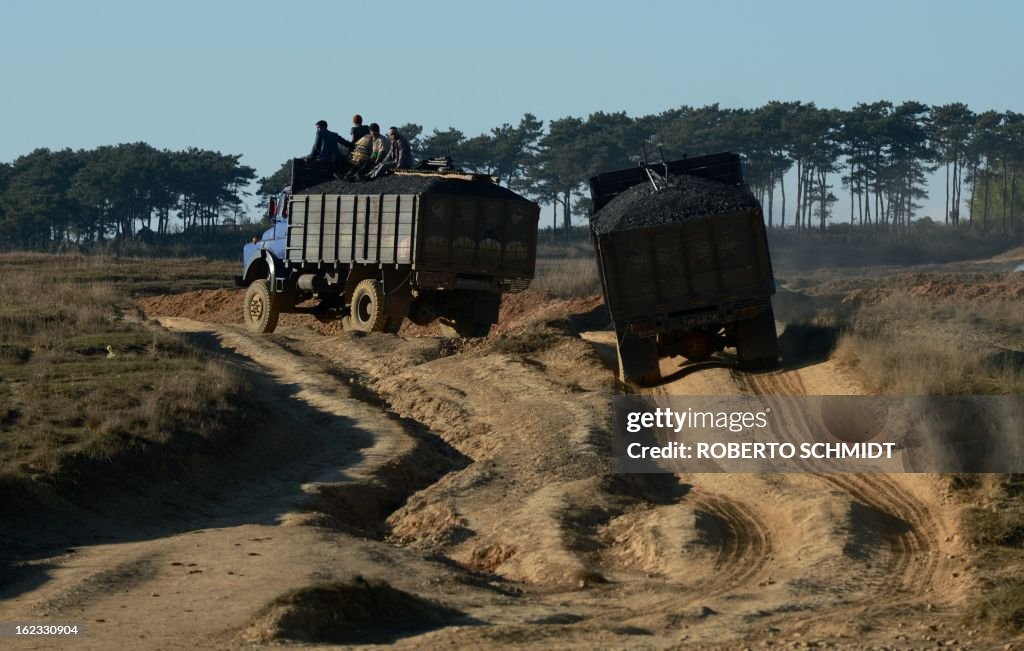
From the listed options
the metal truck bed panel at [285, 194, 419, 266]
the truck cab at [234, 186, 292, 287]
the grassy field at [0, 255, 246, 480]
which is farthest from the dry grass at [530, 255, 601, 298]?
the grassy field at [0, 255, 246, 480]

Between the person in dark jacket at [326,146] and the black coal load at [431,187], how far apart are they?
1.66 meters

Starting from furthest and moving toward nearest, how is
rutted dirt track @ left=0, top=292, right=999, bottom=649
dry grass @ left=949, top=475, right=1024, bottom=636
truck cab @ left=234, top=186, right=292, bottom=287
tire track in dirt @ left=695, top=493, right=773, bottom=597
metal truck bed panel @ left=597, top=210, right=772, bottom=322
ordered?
truck cab @ left=234, top=186, right=292, bottom=287
metal truck bed panel @ left=597, top=210, right=772, bottom=322
tire track in dirt @ left=695, top=493, right=773, bottom=597
rutted dirt track @ left=0, top=292, right=999, bottom=649
dry grass @ left=949, top=475, right=1024, bottom=636

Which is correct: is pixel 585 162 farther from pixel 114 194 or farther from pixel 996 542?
pixel 996 542

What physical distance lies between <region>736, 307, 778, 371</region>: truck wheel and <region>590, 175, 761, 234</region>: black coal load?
5.99 feet

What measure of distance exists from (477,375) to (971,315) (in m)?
10.4

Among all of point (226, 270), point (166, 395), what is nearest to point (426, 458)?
point (166, 395)

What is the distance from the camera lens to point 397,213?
84.4ft

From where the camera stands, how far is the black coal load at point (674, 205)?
20047 millimetres

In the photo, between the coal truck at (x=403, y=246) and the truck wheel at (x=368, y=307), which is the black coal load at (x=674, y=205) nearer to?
the coal truck at (x=403, y=246)

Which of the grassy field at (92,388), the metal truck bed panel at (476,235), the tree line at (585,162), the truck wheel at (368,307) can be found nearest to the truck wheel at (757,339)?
the metal truck bed panel at (476,235)

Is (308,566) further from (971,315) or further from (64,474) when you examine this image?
(971,315)

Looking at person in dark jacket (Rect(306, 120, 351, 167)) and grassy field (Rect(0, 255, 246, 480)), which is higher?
person in dark jacket (Rect(306, 120, 351, 167))

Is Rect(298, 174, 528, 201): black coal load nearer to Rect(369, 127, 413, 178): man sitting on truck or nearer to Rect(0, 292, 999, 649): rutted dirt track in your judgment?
Rect(369, 127, 413, 178): man sitting on truck

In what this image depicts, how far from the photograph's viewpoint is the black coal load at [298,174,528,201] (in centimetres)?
2542
